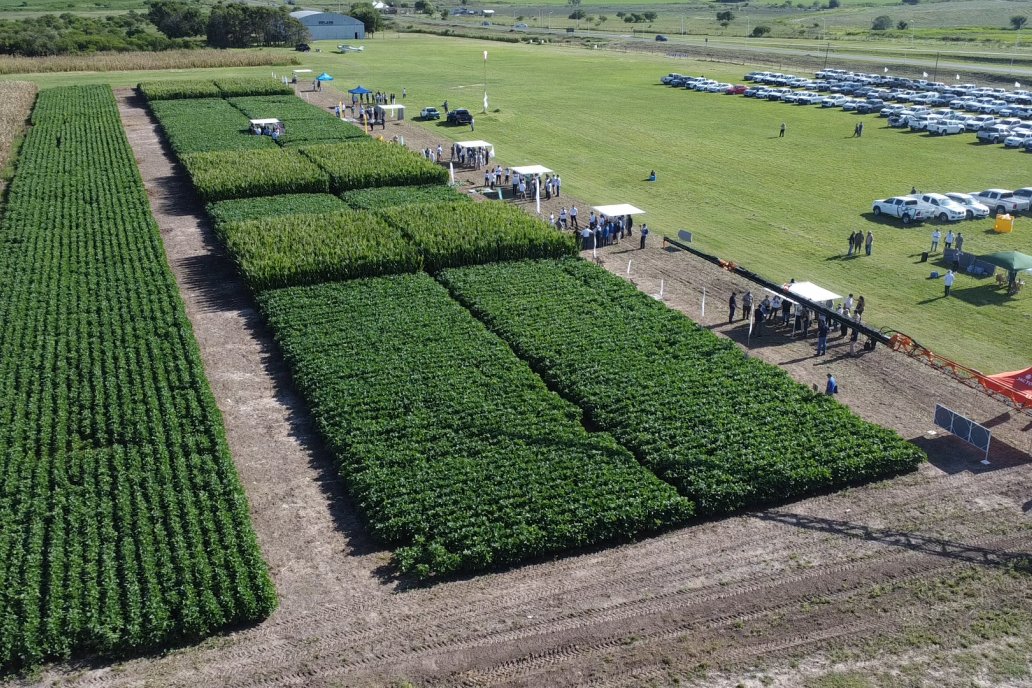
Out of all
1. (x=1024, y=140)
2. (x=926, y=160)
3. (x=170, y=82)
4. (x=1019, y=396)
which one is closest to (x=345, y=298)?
(x=1019, y=396)

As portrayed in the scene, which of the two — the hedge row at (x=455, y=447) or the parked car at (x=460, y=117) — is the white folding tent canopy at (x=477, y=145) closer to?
the parked car at (x=460, y=117)

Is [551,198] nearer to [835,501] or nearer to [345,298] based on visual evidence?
[345,298]

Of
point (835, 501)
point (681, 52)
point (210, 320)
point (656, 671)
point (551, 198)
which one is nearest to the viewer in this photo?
point (656, 671)

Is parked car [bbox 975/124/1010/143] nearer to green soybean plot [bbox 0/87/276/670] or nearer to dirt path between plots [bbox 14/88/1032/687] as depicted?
dirt path between plots [bbox 14/88/1032/687]

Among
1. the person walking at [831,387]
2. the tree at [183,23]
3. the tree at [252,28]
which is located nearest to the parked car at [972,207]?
the person walking at [831,387]

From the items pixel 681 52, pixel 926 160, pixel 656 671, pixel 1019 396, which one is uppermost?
pixel 681 52

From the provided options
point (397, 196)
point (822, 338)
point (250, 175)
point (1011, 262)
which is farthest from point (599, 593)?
point (250, 175)

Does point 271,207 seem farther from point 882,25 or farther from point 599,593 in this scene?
point 882,25
